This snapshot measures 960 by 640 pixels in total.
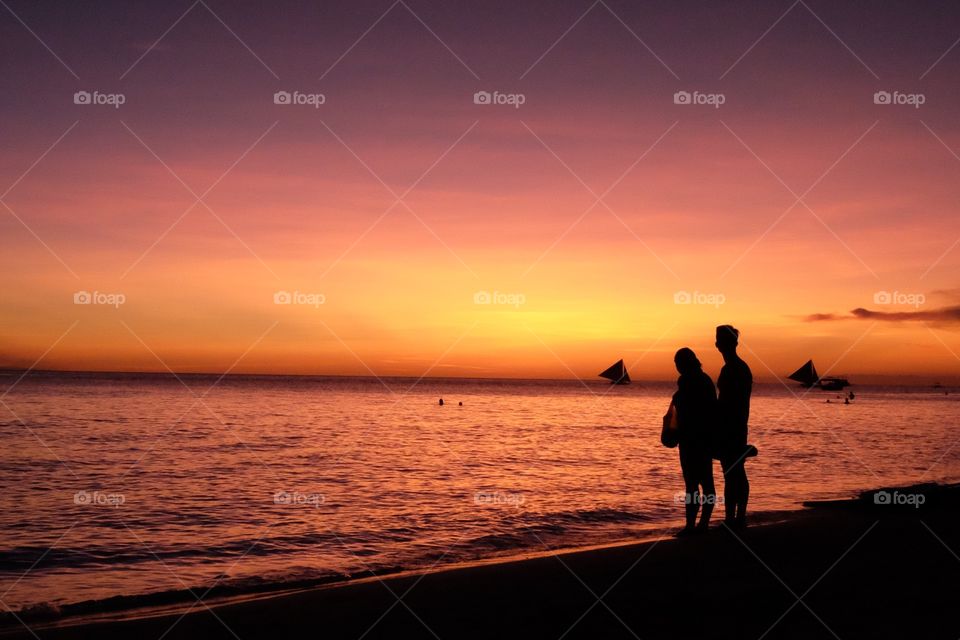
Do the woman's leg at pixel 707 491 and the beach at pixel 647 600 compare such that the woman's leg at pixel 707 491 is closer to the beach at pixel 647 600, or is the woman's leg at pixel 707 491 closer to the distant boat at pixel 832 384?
the beach at pixel 647 600

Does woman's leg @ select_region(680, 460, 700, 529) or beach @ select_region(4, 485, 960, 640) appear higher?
woman's leg @ select_region(680, 460, 700, 529)

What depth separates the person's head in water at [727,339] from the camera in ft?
30.3

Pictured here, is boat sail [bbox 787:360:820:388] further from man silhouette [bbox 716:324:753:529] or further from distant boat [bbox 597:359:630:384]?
man silhouette [bbox 716:324:753:529]

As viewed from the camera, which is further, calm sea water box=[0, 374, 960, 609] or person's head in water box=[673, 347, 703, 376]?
calm sea water box=[0, 374, 960, 609]

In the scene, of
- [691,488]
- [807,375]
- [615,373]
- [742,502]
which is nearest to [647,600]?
[691,488]

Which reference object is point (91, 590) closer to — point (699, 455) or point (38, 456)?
point (699, 455)

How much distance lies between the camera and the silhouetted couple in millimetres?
9258

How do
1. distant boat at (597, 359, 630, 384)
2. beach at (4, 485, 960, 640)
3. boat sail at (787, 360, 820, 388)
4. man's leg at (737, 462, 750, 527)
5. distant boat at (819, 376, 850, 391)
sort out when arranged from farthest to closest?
distant boat at (819, 376, 850, 391), boat sail at (787, 360, 820, 388), distant boat at (597, 359, 630, 384), man's leg at (737, 462, 750, 527), beach at (4, 485, 960, 640)

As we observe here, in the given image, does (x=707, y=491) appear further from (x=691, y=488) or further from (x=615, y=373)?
(x=615, y=373)

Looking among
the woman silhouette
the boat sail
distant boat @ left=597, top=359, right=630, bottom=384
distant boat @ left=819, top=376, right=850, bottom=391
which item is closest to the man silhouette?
the woman silhouette

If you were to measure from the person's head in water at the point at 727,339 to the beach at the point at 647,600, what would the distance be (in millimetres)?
2338

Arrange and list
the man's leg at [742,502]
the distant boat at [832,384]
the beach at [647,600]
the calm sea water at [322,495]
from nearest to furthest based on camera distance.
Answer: the beach at [647,600] → the man's leg at [742,502] → the calm sea water at [322,495] → the distant boat at [832,384]

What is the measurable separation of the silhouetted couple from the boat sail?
6915 centimetres

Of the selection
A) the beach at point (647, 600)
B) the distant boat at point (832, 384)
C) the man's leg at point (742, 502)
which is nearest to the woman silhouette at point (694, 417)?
the man's leg at point (742, 502)
